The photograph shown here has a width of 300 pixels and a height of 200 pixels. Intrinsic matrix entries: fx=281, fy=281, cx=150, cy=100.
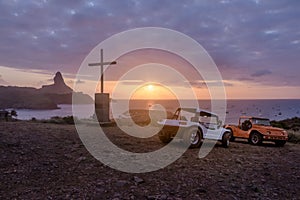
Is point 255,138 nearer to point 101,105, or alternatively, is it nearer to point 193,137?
point 193,137

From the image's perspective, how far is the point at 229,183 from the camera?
7.12 metres

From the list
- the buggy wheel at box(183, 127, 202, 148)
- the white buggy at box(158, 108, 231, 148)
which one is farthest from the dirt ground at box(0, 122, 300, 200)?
the white buggy at box(158, 108, 231, 148)

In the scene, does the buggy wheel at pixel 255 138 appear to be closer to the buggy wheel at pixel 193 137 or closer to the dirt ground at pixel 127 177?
the buggy wheel at pixel 193 137

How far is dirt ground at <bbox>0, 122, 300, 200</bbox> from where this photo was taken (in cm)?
597

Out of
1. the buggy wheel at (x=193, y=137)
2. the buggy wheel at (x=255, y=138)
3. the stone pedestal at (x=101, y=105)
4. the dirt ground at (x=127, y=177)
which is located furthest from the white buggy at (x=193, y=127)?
the stone pedestal at (x=101, y=105)

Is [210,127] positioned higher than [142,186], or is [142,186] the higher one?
[210,127]

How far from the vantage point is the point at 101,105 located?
18.1 meters

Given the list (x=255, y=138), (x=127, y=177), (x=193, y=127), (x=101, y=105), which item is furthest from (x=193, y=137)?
(x=101, y=105)

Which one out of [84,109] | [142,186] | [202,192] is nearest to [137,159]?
[142,186]

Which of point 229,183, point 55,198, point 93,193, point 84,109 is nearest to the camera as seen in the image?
point 55,198

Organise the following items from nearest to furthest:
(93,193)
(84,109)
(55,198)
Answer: (55,198) < (93,193) < (84,109)

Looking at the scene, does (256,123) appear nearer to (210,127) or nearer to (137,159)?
(210,127)

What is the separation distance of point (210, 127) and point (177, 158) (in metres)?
4.13

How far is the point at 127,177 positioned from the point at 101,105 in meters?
11.5
